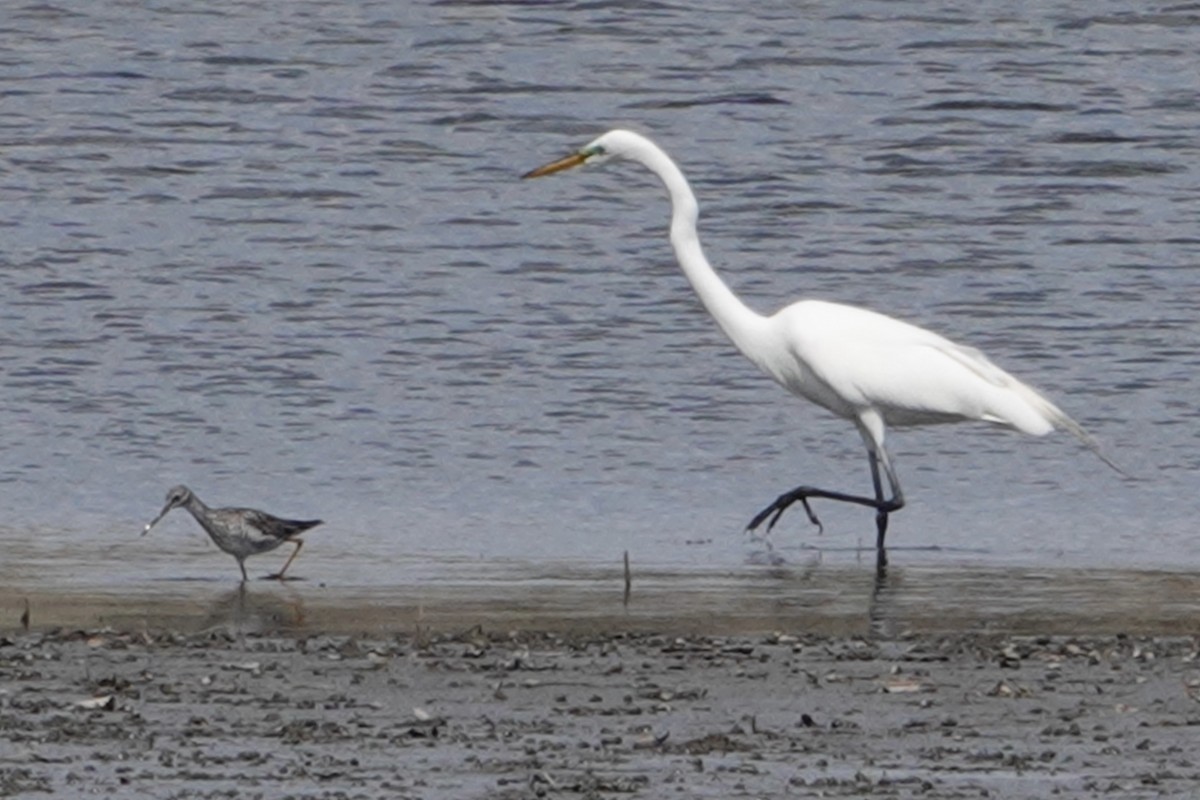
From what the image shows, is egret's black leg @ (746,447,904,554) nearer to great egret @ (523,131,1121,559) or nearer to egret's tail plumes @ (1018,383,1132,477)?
great egret @ (523,131,1121,559)

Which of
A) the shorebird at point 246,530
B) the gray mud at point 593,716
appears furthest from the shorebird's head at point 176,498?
Answer: the gray mud at point 593,716

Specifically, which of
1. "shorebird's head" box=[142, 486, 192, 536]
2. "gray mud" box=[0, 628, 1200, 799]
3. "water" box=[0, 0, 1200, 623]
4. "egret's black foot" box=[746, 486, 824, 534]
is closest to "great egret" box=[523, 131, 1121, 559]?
"egret's black foot" box=[746, 486, 824, 534]

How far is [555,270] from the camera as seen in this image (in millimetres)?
16844

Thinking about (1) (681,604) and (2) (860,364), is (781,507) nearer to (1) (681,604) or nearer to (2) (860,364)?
(2) (860,364)

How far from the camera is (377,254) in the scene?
17.4 m

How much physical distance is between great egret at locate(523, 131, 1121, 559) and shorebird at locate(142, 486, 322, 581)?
89.9 inches

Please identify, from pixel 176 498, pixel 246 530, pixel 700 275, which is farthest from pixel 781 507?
pixel 176 498

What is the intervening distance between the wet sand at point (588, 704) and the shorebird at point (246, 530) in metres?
0.73

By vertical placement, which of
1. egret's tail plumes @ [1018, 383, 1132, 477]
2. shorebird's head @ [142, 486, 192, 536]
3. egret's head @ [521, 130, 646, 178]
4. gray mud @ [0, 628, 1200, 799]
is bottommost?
gray mud @ [0, 628, 1200, 799]

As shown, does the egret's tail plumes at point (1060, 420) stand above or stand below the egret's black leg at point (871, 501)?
above

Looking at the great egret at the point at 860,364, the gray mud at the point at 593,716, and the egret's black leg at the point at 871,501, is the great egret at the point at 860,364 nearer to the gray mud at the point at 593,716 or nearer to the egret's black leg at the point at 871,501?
the egret's black leg at the point at 871,501

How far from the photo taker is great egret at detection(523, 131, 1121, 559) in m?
11.5

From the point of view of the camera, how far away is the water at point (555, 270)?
11570mm

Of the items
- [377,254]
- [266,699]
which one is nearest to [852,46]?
Result: [377,254]
